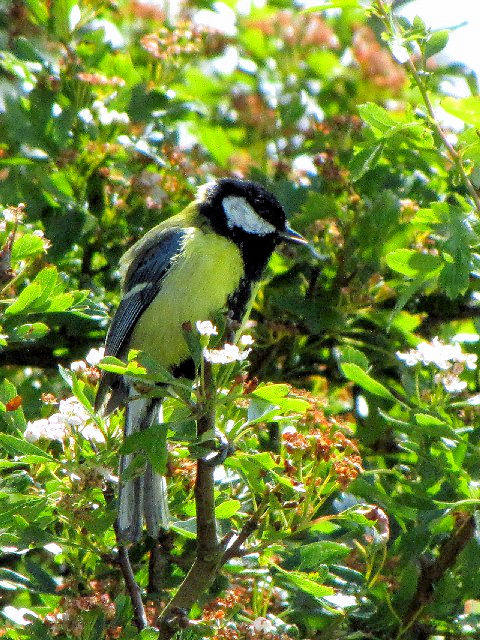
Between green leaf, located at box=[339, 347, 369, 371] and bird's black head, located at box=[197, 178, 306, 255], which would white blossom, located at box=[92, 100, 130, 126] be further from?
green leaf, located at box=[339, 347, 369, 371]

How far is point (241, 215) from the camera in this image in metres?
A: 2.79

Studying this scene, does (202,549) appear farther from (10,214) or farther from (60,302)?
(10,214)

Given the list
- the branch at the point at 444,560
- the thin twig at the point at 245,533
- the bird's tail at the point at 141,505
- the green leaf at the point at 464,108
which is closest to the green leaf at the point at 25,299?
the bird's tail at the point at 141,505

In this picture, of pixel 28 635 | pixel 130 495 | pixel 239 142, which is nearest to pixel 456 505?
pixel 130 495

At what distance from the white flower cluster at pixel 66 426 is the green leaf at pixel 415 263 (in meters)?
0.64

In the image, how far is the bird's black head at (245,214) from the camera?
2.71m

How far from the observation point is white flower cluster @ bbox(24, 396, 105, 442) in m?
1.64

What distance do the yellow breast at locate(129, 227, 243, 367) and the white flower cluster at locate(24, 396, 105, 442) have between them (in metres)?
0.82

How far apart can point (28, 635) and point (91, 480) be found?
0.27 metres

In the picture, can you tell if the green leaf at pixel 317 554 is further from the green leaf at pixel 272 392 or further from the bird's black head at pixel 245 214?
the bird's black head at pixel 245 214

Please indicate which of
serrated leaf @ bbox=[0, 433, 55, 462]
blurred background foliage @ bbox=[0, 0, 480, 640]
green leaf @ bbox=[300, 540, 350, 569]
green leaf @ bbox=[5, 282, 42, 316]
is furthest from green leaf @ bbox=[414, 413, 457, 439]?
green leaf @ bbox=[5, 282, 42, 316]

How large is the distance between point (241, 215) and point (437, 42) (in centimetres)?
109

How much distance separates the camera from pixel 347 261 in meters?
2.54

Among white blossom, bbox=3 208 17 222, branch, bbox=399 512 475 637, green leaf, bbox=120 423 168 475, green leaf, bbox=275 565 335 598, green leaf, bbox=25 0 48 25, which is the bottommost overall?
branch, bbox=399 512 475 637
